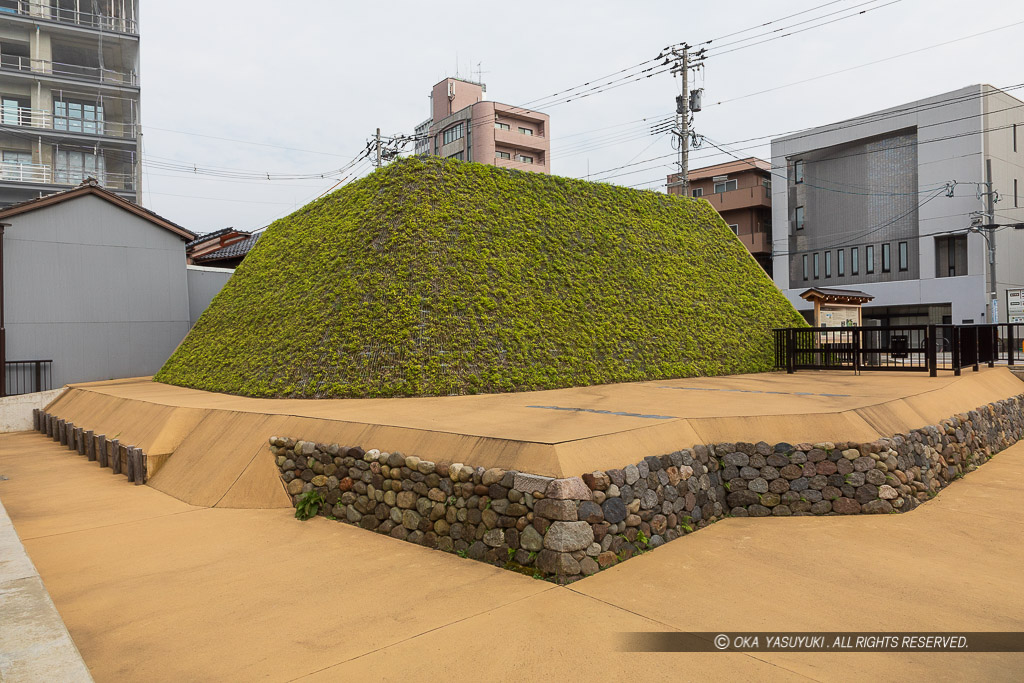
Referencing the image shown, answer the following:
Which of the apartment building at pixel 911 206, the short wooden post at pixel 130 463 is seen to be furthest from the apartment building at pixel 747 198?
the short wooden post at pixel 130 463

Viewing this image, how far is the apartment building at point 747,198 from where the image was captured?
3697cm

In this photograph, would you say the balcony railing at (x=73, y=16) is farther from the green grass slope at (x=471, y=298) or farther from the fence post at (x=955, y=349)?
the fence post at (x=955, y=349)

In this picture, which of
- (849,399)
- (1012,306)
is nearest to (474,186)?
(849,399)

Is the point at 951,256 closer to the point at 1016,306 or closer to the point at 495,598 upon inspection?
the point at 1016,306

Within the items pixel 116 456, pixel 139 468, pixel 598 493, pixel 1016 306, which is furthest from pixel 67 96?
pixel 1016 306

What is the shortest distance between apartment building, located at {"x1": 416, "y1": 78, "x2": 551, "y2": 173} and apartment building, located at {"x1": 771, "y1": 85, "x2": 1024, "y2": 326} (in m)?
17.8

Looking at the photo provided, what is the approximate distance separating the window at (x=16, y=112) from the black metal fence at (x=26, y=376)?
1706 cm

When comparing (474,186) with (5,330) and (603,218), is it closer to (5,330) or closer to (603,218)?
(603,218)

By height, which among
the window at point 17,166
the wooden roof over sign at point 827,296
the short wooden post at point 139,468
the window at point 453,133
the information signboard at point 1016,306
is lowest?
the short wooden post at point 139,468

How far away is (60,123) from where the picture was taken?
2652 cm

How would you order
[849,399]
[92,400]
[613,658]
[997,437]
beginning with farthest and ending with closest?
1. [92,400]
2. [997,437]
3. [849,399]
4. [613,658]

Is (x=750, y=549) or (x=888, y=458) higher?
(x=888, y=458)

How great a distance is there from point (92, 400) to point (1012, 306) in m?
22.0

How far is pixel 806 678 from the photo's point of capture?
3.21 meters
